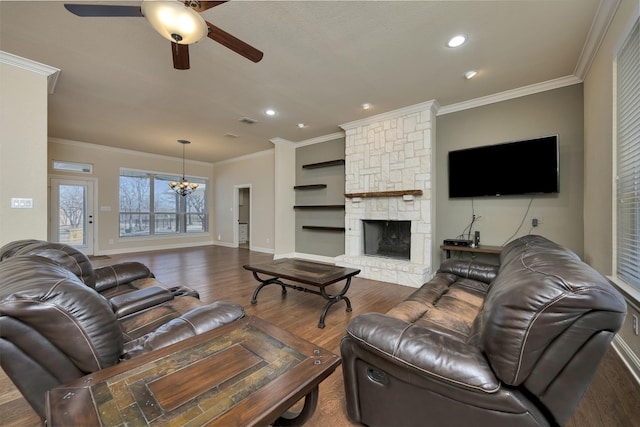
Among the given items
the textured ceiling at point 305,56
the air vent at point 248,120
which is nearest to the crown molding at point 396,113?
the textured ceiling at point 305,56

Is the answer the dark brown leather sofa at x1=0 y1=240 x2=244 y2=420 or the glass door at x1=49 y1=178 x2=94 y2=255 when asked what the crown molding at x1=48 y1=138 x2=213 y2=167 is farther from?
the dark brown leather sofa at x1=0 y1=240 x2=244 y2=420

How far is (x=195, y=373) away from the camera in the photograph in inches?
37.3

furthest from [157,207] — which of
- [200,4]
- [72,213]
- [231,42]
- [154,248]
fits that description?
[200,4]

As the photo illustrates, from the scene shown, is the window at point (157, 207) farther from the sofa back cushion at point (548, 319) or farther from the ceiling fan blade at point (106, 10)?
the sofa back cushion at point (548, 319)

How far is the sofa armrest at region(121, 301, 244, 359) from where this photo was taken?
3.92 feet

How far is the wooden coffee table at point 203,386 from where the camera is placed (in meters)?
0.75

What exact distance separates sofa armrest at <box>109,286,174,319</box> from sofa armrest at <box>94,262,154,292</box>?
2.02ft

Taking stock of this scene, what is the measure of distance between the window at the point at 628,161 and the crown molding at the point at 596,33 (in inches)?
14.7

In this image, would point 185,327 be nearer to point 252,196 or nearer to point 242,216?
point 252,196

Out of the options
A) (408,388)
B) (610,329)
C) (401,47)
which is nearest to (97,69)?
(401,47)

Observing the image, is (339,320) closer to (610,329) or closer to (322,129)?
(610,329)

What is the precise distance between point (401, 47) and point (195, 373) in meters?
3.27

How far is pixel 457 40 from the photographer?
2.61 m

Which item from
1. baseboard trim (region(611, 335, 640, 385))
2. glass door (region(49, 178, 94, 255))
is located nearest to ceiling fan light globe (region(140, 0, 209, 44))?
baseboard trim (region(611, 335, 640, 385))
